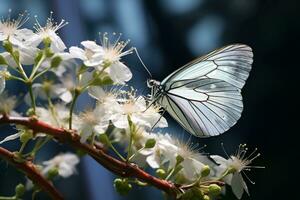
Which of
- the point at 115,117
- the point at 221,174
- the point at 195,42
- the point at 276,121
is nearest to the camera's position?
the point at 115,117

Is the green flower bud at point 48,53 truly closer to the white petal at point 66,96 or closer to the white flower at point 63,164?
the white petal at point 66,96

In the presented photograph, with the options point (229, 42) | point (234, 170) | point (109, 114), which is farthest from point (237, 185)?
point (229, 42)

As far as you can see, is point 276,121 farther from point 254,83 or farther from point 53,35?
point 53,35

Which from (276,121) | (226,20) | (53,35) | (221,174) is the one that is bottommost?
(276,121)

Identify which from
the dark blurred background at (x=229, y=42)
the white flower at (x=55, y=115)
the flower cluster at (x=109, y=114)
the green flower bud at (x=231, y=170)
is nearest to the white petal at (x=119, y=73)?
the flower cluster at (x=109, y=114)

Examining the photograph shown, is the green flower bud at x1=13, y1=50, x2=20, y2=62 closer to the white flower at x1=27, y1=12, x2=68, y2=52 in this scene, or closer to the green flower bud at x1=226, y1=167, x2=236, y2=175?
the white flower at x1=27, y1=12, x2=68, y2=52

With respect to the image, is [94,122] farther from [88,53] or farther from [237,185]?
[237,185]

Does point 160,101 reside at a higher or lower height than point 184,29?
higher

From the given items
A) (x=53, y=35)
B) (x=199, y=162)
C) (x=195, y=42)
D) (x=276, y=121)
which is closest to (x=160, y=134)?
(x=199, y=162)
